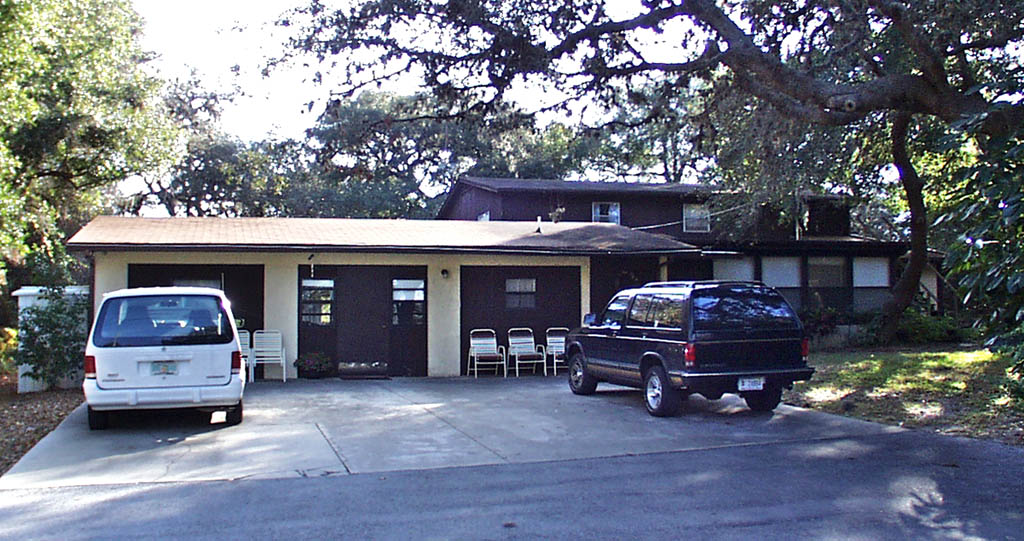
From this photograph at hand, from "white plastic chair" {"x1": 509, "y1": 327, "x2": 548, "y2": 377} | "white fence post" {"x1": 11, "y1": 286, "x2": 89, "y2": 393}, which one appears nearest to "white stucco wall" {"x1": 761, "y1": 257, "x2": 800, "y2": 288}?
"white plastic chair" {"x1": 509, "y1": 327, "x2": 548, "y2": 377}

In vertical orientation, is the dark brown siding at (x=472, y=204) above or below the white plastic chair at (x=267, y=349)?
above

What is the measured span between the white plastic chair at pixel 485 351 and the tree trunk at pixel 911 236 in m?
9.34

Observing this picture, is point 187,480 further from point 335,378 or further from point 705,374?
point 335,378

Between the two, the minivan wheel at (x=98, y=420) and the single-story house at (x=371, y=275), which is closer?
the minivan wheel at (x=98, y=420)

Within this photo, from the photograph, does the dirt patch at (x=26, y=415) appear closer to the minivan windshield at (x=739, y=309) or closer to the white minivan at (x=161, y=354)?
the white minivan at (x=161, y=354)

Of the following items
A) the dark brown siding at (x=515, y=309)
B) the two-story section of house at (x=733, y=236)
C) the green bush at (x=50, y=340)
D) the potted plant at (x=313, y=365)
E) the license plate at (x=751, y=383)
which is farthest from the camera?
the two-story section of house at (x=733, y=236)

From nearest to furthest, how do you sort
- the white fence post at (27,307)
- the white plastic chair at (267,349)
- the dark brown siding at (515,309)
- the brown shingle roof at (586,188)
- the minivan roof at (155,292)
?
the minivan roof at (155,292)
the white fence post at (27,307)
the white plastic chair at (267,349)
the dark brown siding at (515,309)
the brown shingle roof at (586,188)

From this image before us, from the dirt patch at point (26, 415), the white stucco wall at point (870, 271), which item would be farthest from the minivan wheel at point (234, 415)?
the white stucco wall at point (870, 271)

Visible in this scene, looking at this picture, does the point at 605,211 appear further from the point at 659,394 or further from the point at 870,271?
the point at 659,394

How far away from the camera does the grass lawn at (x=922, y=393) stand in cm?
1036

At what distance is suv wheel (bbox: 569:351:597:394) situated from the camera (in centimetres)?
1376

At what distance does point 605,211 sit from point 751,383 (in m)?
16.5

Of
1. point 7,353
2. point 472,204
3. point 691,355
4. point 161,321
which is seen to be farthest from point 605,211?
point 161,321

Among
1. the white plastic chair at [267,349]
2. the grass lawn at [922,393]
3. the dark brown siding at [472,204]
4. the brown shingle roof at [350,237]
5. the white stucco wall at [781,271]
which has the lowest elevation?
the grass lawn at [922,393]
